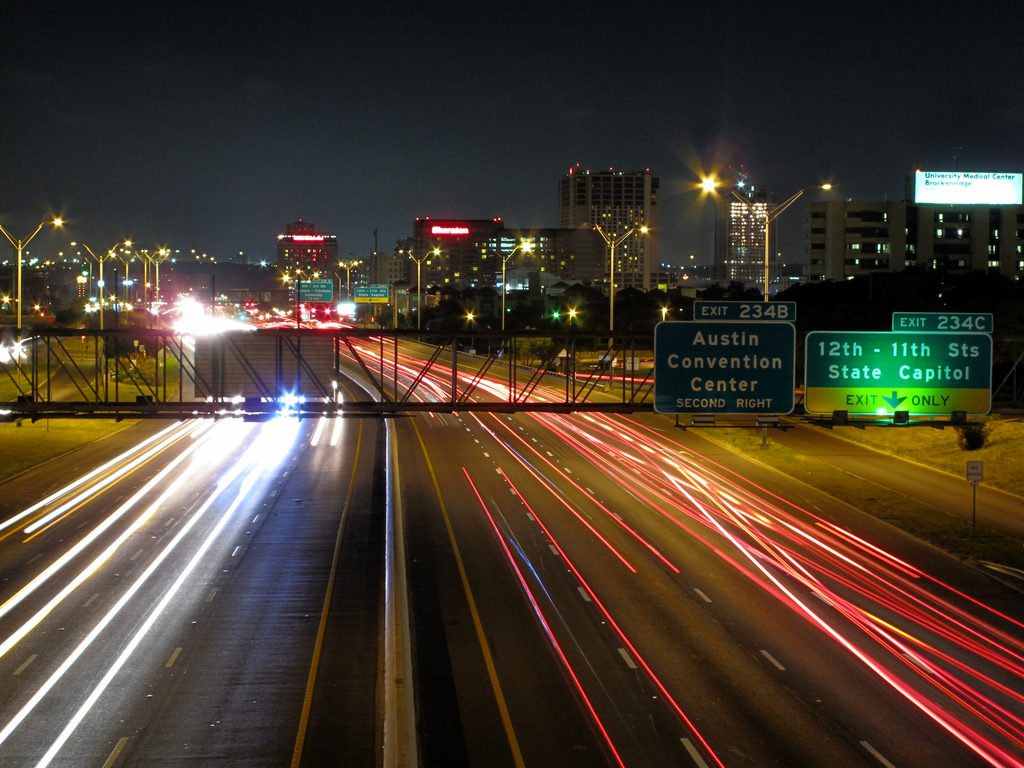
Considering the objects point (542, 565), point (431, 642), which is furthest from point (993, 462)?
point (431, 642)

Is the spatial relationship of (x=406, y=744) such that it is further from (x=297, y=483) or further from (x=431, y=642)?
(x=297, y=483)

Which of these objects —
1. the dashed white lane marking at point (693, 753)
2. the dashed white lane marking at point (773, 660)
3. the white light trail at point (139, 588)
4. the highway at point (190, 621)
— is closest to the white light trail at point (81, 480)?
the highway at point (190, 621)

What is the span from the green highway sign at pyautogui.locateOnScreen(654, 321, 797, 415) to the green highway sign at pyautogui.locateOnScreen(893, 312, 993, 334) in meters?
2.92

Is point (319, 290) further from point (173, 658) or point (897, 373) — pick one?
point (173, 658)

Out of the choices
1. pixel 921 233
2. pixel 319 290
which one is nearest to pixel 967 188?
pixel 921 233

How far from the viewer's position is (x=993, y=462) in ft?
154

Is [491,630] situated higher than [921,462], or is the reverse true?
[491,630]

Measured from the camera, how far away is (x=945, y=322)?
1112 inches

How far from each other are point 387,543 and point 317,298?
8497cm

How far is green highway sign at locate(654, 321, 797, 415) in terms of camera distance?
90.5 ft

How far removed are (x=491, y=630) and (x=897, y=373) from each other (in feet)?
39.8

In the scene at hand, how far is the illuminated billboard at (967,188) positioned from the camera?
147 metres

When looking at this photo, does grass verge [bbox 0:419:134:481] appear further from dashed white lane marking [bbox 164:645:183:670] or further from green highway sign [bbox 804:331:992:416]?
green highway sign [bbox 804:331:992:416]

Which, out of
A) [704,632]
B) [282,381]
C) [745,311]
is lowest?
[704,632]
